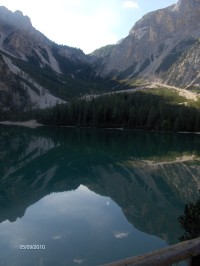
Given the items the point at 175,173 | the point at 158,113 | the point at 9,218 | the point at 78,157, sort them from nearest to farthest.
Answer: the point at 9,218
the point at 175,173
the point at 78,157
the point at 158,113

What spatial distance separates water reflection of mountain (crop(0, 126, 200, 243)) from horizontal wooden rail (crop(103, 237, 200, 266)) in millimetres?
16755

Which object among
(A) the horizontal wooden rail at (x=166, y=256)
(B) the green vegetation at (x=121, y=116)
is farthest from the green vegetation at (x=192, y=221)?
(B) the green vegetation at (x=121, y=116)

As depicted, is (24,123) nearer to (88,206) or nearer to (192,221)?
(88,206)

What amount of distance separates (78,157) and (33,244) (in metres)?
44.7

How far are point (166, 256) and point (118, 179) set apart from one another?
129 ft

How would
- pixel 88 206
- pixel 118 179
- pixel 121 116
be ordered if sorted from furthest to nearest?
1. pixel 121 116
2. pixel 118 179
3. pixel 88 206

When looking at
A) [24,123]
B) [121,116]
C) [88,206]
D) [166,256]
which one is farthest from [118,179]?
[24,123]

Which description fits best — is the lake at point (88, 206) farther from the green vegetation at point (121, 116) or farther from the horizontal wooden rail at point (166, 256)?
the green vegetation at point (121, 116)

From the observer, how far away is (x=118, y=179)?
46406 mm

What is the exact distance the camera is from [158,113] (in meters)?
157

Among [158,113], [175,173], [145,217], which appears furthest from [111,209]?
[158,113]

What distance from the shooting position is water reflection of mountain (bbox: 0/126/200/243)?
3025 cm

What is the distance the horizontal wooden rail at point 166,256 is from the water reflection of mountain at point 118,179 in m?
16.8

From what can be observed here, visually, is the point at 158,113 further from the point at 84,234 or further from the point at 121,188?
the point at 84,234
